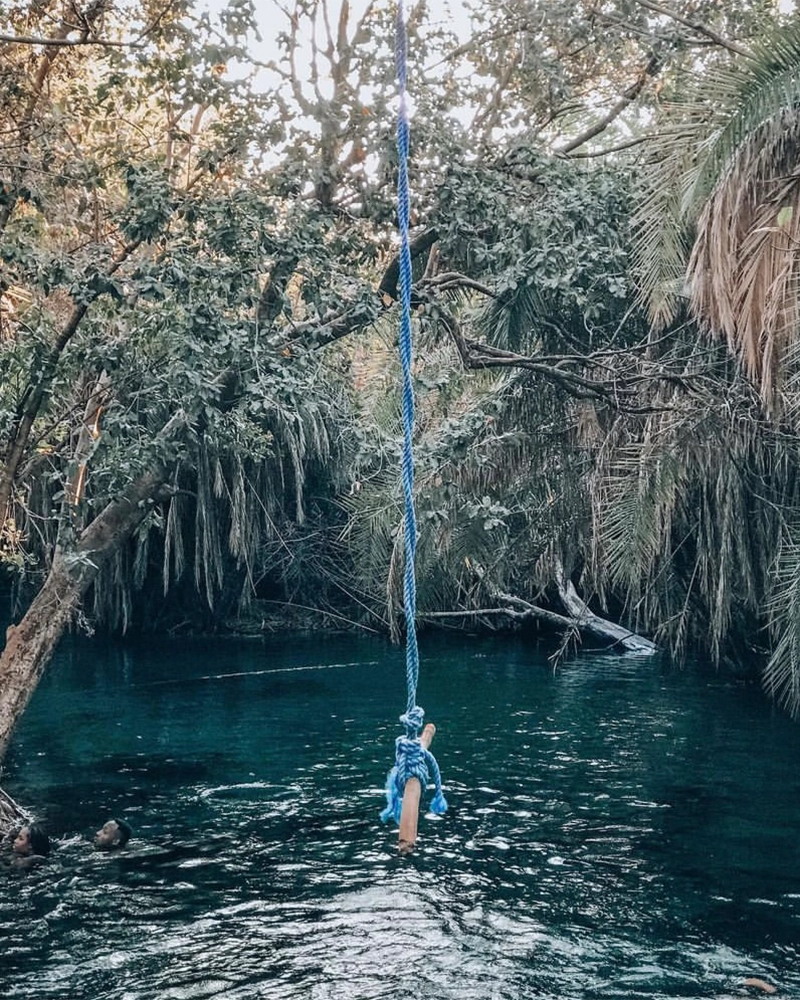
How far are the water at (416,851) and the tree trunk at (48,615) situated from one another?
1436 millimetres

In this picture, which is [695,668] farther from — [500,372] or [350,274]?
[350,274]

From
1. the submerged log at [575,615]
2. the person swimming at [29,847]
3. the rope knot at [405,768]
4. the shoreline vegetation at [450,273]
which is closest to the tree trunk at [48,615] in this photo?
the shoreline vegetation at [450,273]

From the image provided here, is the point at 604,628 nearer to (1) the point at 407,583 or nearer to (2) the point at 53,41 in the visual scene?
(2) the point at 53,41

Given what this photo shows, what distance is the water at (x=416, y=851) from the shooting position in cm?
890

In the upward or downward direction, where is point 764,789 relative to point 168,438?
downward

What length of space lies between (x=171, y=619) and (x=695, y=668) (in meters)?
11.9

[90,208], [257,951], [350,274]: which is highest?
[90,208]

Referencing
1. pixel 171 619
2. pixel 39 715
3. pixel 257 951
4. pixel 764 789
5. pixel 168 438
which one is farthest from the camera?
pixel 171 619

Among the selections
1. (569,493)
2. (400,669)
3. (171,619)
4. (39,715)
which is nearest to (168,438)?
(569,493)

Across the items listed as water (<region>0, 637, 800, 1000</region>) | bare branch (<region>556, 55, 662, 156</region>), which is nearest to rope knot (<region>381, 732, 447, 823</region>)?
water (<region>0, 637, 800, 1000</region>)

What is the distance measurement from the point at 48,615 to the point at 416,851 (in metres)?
4.44

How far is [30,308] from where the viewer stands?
40.6 feet

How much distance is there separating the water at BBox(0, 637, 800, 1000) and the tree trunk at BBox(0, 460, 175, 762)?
56.5 inches

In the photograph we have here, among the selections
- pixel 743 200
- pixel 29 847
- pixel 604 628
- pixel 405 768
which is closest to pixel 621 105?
pixel 743 200
